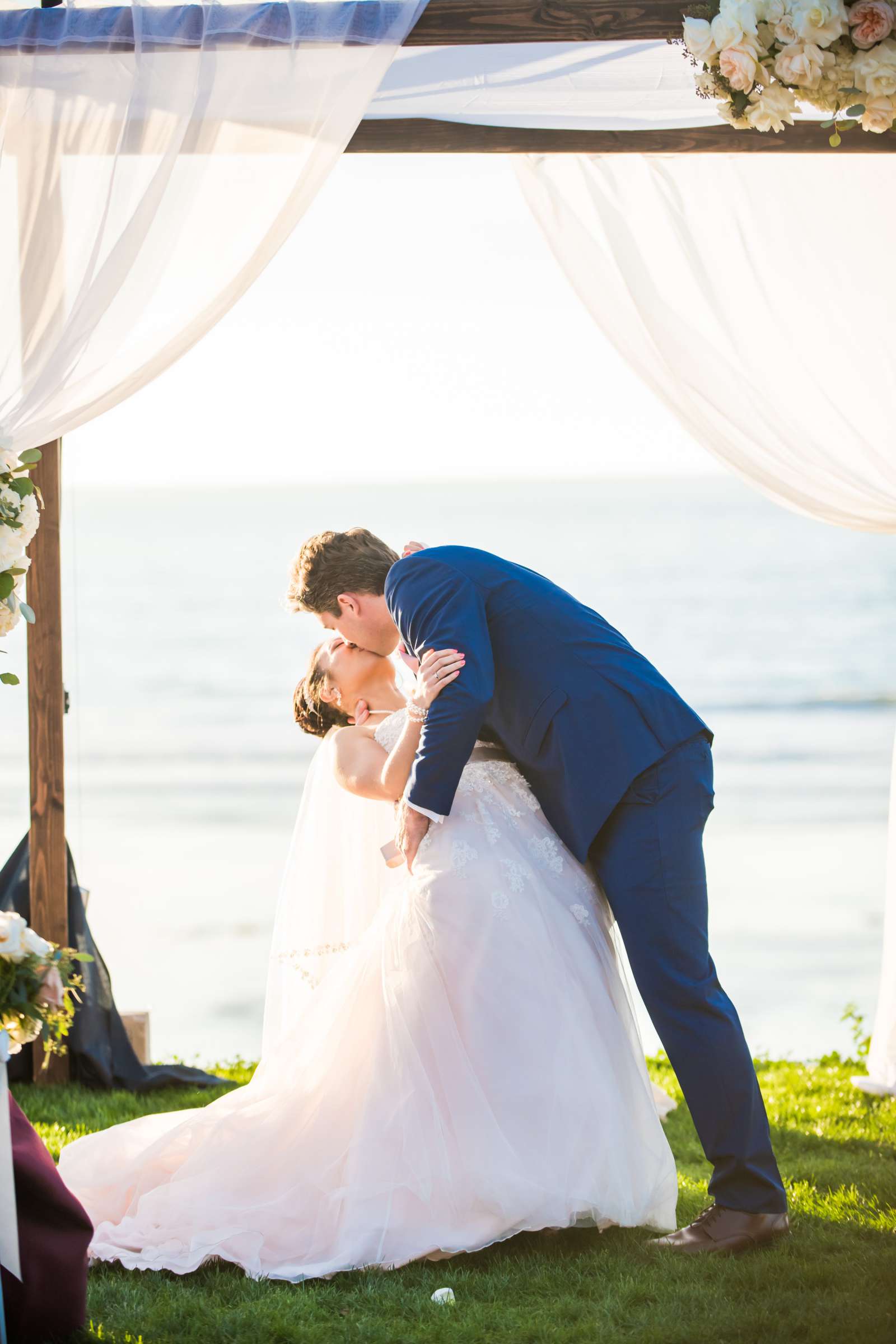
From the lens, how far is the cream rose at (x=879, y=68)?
8.97ft

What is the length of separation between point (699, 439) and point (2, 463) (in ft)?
6.43

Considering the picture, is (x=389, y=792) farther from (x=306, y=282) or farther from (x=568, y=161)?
(x=306, y=282)

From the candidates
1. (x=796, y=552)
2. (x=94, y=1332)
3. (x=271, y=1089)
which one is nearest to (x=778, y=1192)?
(x=271, y=1089)

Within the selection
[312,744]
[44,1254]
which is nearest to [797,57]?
[44,1254]

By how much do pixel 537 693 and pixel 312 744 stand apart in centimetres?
1175

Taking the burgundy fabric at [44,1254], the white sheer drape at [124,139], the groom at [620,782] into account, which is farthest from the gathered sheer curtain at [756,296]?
the burgundy fabric at [44,1254]

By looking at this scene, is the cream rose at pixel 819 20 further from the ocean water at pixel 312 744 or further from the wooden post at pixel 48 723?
the ocean water at pixel 312 744

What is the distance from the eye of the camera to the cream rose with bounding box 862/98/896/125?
279 centimetres

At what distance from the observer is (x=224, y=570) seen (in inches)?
1033

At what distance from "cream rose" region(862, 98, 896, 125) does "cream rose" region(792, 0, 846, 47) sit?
151 mm

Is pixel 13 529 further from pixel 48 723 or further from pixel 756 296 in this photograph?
pixel 756 296

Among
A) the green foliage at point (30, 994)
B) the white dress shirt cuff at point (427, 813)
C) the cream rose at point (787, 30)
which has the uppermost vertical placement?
the cream rose at point (787, 30)

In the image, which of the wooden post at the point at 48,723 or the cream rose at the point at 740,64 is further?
the wooden post at the point at 48,723

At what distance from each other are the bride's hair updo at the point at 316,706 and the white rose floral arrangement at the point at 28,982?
1.27 meters
